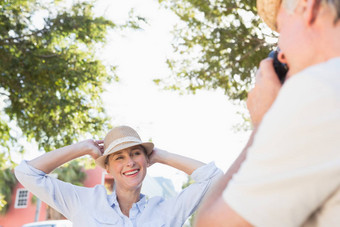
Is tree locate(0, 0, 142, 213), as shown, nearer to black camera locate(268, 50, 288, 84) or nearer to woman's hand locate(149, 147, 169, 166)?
woman's hand locate(149, 147, 169, 166)

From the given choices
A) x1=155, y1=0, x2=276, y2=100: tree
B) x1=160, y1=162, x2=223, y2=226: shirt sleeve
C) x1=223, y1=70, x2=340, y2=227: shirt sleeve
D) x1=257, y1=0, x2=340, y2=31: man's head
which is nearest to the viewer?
x1=223, y1=70, x2=340, y2=227: shirt sleeve

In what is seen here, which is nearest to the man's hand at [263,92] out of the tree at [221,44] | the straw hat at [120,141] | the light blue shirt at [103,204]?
the light blue shirt at [103,204]

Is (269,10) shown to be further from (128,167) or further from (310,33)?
(128,167)

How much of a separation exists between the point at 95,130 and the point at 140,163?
6.07 metres

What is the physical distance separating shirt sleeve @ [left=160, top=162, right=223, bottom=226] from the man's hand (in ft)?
7.17

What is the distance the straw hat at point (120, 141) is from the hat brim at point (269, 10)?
86.7 inches

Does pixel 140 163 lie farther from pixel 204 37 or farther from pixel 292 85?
pixel 204 37

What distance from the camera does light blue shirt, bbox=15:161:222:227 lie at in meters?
3.05

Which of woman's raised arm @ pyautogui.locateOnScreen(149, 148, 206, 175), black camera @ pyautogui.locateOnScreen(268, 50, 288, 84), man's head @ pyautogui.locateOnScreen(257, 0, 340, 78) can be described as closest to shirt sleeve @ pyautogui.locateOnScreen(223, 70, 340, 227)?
man's head @ pyautogui.locateOnScreen(257, 0, 340, 78)

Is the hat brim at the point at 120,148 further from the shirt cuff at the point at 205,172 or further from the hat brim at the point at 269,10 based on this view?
the hat brim at the point at 269,10

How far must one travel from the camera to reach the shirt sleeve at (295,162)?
2.48 ft

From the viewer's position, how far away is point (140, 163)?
11.0 ft

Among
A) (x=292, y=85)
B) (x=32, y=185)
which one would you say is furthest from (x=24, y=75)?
(x=292, y=85)

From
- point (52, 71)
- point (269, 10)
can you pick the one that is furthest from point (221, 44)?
point (269, 10)
